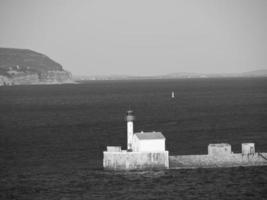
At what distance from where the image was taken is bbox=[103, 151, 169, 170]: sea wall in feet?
152

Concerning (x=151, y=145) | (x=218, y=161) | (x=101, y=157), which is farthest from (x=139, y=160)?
(x=101, y=157)

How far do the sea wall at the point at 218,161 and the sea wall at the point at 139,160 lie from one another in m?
2.25

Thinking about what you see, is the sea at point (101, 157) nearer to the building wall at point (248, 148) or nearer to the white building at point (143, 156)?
the white building at point (143, 156)

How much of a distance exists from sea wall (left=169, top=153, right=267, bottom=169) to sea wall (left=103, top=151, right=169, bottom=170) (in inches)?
88.7

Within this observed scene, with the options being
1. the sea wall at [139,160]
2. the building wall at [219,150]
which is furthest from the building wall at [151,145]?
the building wall at [219,150]

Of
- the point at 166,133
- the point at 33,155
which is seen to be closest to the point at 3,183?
the point at 33,155

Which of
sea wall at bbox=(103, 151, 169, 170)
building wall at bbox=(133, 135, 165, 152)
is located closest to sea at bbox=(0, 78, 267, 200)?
sea wall at bbox=(103, 151, 169, 170)

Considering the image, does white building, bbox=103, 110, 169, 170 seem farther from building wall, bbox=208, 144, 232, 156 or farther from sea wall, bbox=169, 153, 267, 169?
building wall, bbox=208, 144, 232, 156

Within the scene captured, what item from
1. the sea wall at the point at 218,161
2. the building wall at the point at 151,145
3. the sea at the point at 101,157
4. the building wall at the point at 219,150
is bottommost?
the sea at the point at 101,157

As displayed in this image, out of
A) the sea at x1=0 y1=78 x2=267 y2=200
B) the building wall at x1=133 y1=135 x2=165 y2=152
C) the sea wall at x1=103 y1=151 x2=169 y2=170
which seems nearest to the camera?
the sea at x1=0 y1=78 x2=267 y2=200

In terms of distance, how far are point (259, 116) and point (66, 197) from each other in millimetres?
59531

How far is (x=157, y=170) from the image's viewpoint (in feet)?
A: 153

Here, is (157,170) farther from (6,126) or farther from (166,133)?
(6,126)

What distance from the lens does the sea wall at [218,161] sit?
160ft
